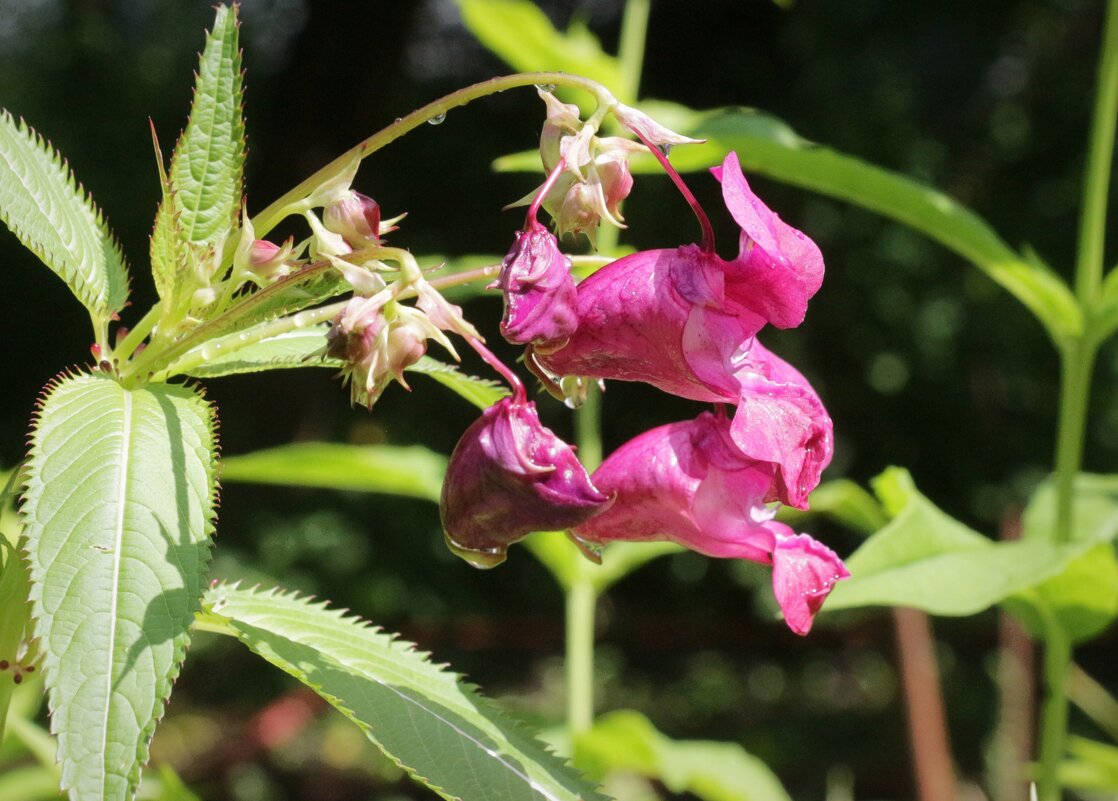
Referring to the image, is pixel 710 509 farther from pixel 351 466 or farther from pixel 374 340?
pixel 351 466

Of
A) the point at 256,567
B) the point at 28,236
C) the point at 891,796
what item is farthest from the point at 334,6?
the point at 28,236

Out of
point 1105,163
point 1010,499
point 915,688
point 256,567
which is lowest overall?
point 915,688

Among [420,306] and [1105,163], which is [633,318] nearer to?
[420,306]

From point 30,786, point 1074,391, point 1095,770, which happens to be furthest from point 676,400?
point 30,786

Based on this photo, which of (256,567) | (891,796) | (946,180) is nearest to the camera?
(891,796)

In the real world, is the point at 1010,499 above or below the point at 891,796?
above

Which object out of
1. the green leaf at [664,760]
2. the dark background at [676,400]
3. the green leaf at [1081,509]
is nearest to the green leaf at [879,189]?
the green leaf at [1081,509]

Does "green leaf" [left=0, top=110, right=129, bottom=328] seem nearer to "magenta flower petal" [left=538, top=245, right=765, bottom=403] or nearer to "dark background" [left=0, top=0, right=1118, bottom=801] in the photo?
"magenta flower petal" [left=538, top=245, right=765, bottom=403]
